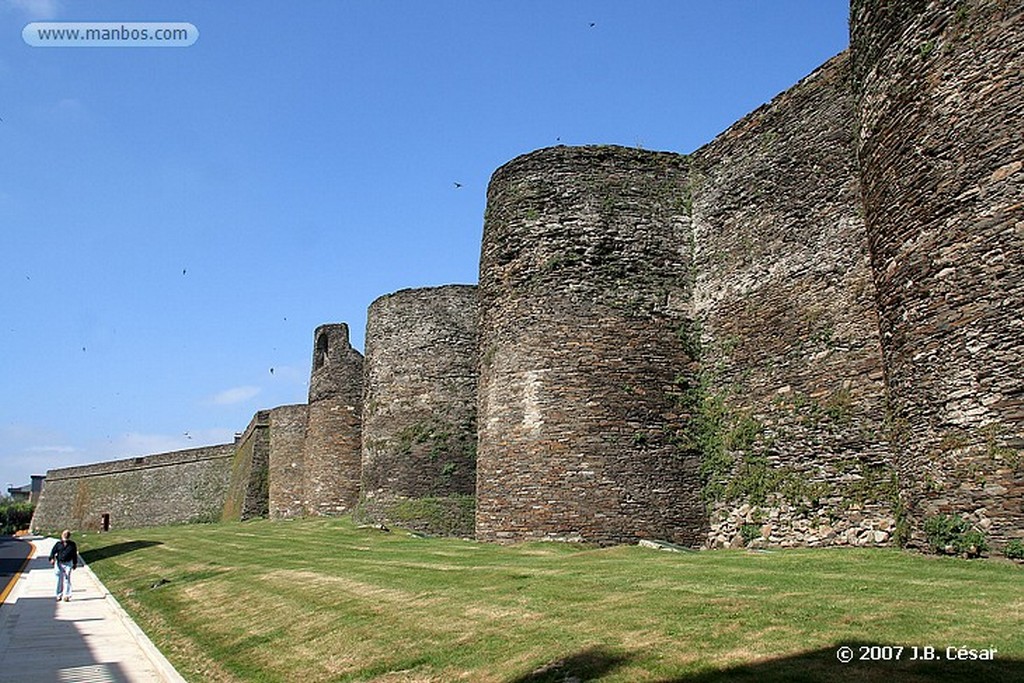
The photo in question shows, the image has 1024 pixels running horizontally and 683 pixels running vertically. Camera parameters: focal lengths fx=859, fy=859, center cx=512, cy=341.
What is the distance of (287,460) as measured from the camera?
139ft

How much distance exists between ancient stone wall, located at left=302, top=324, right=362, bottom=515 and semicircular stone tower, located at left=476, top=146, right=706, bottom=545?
1716 cm

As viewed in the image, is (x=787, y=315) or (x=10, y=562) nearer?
(x=787, y=315)

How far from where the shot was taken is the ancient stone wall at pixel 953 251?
11.2 metres

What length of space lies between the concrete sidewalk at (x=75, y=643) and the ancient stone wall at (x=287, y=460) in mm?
22327

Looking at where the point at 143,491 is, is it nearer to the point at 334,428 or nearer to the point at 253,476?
the point at 253,476

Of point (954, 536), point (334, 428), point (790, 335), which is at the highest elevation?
point (790, 335)

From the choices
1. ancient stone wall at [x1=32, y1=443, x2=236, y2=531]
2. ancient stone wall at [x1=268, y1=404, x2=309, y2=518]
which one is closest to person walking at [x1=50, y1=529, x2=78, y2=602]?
ancient stone wall at [x1=268, y1=404, x2=309, y2=518]

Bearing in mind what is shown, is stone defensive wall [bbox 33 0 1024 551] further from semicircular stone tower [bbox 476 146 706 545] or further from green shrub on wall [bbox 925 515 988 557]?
green shrub on wall [bbox 925 515 988 557]

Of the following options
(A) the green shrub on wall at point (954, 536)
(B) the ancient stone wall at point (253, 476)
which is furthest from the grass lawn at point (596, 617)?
(B) the ancient stone wall at point (253, 476)

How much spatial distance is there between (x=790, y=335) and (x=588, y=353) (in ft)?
14.0

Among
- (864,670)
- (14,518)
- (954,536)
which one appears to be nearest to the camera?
(864,670)

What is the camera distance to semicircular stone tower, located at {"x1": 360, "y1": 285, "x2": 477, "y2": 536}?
1086 inches

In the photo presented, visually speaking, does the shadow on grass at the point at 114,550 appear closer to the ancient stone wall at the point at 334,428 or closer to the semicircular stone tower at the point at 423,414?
the ancient stone wall at the point at 334,428

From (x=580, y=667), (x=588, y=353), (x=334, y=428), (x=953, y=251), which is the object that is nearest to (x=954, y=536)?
(x=953, y=251)
